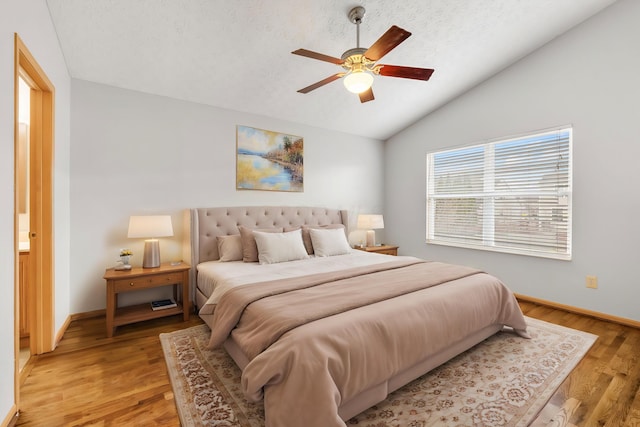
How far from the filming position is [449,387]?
6.34 feet

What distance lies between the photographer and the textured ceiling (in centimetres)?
245

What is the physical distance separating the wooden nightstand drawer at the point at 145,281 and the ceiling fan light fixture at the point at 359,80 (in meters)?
2.47

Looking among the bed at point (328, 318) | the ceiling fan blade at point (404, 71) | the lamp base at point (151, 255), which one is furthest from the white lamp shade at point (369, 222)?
the lamp base at point (151, 255)

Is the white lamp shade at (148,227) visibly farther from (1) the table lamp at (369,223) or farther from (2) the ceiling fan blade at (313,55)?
(1) the table lamp at (369,223)

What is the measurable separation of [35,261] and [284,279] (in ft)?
6.48

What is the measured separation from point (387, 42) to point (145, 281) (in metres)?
2.96

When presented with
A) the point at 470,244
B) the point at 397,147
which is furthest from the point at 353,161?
the point at 470,244

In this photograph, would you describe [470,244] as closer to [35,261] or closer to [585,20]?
[585,20]

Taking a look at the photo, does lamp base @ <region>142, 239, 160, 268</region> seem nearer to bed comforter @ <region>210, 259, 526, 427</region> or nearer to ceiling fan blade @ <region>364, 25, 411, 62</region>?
bed comforter @ <region>210, 259, 526, 427</region>

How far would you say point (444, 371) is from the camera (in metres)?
2.12

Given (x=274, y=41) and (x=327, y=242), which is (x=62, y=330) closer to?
(x=327, y=242)

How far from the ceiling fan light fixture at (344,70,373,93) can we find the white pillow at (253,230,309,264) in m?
1.76
